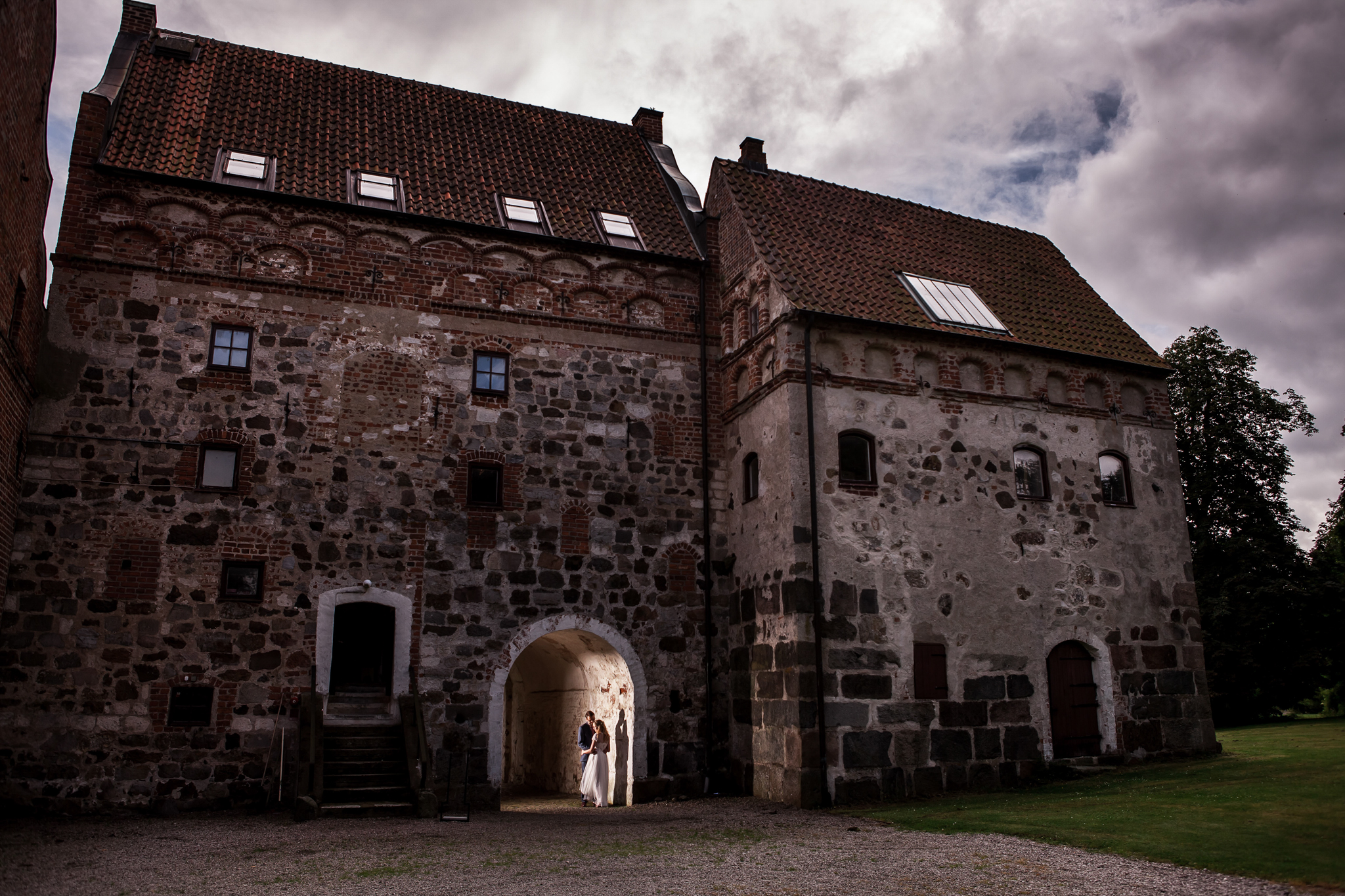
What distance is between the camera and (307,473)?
1466cm

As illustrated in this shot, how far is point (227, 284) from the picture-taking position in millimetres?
14961

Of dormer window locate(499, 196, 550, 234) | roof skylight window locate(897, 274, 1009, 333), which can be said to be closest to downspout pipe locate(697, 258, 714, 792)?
dormer window locate(499, 196, 550, 234)

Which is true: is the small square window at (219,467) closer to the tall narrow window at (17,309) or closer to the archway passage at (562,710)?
the tall narrow window at (17,309)

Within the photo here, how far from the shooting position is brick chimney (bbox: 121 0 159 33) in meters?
17.6

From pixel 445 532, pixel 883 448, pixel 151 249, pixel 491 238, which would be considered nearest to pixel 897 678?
pixel 883 448

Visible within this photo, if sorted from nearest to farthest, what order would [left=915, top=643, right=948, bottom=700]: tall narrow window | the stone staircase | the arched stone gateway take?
the stone staircase, [left=915, top=643, right=948, bottom=700]: tall narrow window, the arched stone gateway

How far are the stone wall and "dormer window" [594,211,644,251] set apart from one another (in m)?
0.41

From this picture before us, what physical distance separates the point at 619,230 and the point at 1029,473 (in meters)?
8.49

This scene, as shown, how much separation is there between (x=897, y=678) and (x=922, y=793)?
166 cm

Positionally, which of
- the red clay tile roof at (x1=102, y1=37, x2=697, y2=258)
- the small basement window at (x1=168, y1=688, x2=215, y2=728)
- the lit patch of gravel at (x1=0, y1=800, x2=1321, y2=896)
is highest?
the red clay tile roof at (x1=102, y1=37, x2=697, y2=258)

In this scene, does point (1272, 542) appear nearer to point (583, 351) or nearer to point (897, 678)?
point (897, 678)

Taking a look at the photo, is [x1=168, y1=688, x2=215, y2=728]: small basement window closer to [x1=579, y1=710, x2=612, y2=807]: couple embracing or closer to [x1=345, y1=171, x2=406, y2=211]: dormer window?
[x1=579, y1=710, x2=612, y2=807]: couple embracing

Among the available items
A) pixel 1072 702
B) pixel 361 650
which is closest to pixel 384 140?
pixel 361 650

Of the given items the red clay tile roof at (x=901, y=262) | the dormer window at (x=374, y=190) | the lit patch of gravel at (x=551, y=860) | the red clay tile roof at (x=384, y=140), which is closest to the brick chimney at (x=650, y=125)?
the red clay tile roof at (x=384, y=140)
